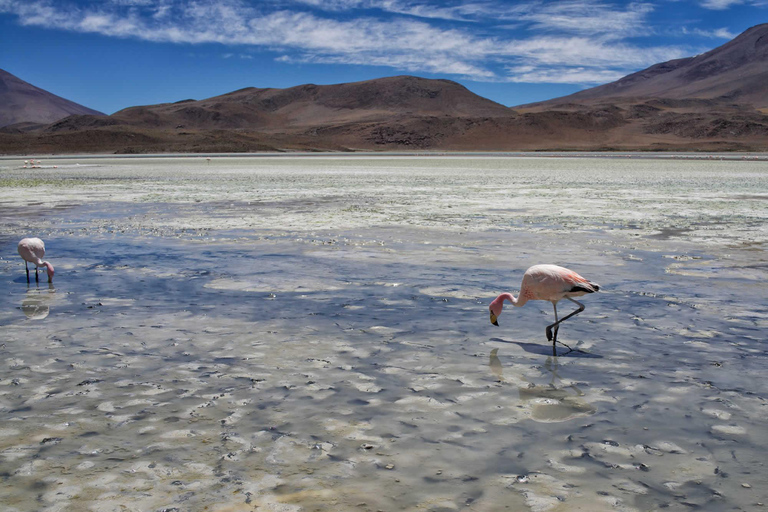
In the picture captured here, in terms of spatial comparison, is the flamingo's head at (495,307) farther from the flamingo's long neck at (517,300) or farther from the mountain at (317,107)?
the mountain at (317,107)

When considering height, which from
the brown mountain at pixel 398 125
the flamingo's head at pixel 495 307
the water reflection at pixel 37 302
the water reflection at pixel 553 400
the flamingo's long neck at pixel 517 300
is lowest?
the water reflection at pixel 553 400

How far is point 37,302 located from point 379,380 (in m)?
4.47

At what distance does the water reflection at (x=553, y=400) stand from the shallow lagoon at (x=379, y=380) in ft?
0.07

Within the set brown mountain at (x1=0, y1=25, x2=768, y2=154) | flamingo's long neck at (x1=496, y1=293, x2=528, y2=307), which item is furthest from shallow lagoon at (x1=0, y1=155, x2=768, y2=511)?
brown mountain at (x1=0, y1=25, x2=768, y2=154)

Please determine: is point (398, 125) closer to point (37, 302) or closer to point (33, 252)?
point (33, 252)

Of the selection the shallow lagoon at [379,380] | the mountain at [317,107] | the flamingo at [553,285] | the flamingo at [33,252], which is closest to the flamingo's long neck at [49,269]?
the flamingo at [33,252]

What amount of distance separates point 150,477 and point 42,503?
50 centimetres

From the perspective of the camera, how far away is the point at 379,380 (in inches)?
202

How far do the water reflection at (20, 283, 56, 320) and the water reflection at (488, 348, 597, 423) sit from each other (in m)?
4.60

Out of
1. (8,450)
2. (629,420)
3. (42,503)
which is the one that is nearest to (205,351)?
(8,450)

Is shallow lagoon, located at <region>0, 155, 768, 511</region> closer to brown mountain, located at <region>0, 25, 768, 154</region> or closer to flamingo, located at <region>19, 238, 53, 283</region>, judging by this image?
flamingo, located at <region>19, 238, 53, 283</region>

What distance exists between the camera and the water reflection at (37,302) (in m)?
7.06

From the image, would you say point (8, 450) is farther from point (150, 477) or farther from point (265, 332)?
point (265, 332)

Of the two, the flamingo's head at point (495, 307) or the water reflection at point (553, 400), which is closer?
the water reflection at point (553, 400)
